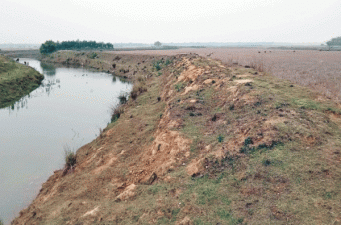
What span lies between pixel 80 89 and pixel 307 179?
3288cm

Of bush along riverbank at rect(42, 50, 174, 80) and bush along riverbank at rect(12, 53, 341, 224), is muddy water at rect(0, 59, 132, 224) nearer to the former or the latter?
bush along riverbank at rect(12, 53, 341, 224)

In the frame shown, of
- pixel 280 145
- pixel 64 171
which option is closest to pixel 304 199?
pixel 280 145

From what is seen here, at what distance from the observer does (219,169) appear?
7840mm

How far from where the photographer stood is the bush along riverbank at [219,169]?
623cm

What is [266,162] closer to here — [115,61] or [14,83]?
[14,83]

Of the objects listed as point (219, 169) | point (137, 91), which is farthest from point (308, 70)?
point (219, 169)

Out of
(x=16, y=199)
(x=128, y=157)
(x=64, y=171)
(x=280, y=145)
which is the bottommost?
(x=16, y=199)

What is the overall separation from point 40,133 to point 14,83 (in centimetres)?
1832

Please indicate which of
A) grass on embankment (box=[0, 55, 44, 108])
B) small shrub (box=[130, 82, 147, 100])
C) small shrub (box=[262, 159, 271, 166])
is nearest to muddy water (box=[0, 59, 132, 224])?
grass on embankment (box=[0, 55, 44, 108])

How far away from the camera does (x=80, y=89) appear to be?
34.6 metres

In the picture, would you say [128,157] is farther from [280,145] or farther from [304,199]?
[304,199]

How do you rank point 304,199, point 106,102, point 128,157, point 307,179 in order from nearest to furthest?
point 304,199, point 307,179, point 128,157, point 106,102

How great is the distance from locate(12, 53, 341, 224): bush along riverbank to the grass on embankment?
19.7 meters

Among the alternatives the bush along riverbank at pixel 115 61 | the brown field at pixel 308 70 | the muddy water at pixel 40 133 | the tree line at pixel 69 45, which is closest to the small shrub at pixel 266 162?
the brown field at pixel 308 70
